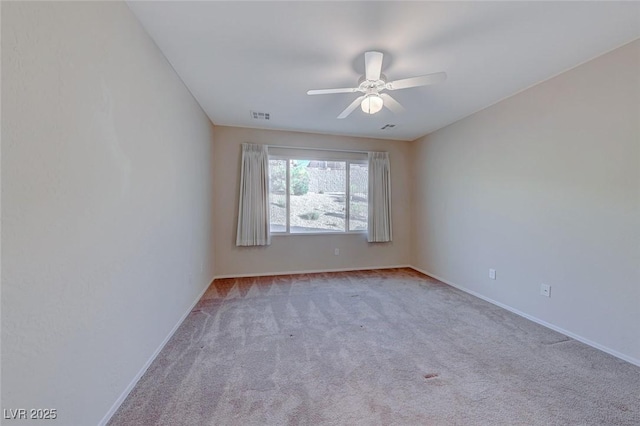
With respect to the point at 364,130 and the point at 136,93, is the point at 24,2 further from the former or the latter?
the point at 364,130

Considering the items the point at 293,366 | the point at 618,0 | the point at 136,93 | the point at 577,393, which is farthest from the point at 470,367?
the point at 136,93

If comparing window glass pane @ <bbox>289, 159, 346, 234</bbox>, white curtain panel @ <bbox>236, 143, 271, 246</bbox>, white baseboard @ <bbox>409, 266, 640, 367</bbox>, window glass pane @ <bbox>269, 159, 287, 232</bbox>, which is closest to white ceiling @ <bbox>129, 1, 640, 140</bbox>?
white curtain panel @ <bbox>236, 143, 271, 246</bbox>

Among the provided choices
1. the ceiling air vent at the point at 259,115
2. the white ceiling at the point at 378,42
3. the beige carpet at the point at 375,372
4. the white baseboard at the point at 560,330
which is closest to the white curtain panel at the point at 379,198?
the white baseboard at the point at 560,330

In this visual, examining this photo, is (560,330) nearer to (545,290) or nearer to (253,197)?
(545,290)

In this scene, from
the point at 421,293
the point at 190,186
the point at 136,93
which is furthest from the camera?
the point at 421,293

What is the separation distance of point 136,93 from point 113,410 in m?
1.95

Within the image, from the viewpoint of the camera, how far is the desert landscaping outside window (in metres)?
4.56

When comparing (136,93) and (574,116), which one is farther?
(574,116)

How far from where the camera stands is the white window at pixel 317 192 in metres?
4.55

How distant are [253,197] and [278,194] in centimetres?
45

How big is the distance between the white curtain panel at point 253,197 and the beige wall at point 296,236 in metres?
0.14

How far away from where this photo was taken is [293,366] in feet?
6.45

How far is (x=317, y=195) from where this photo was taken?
186 inches

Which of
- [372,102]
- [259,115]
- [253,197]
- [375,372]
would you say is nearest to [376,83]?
[372,102]
